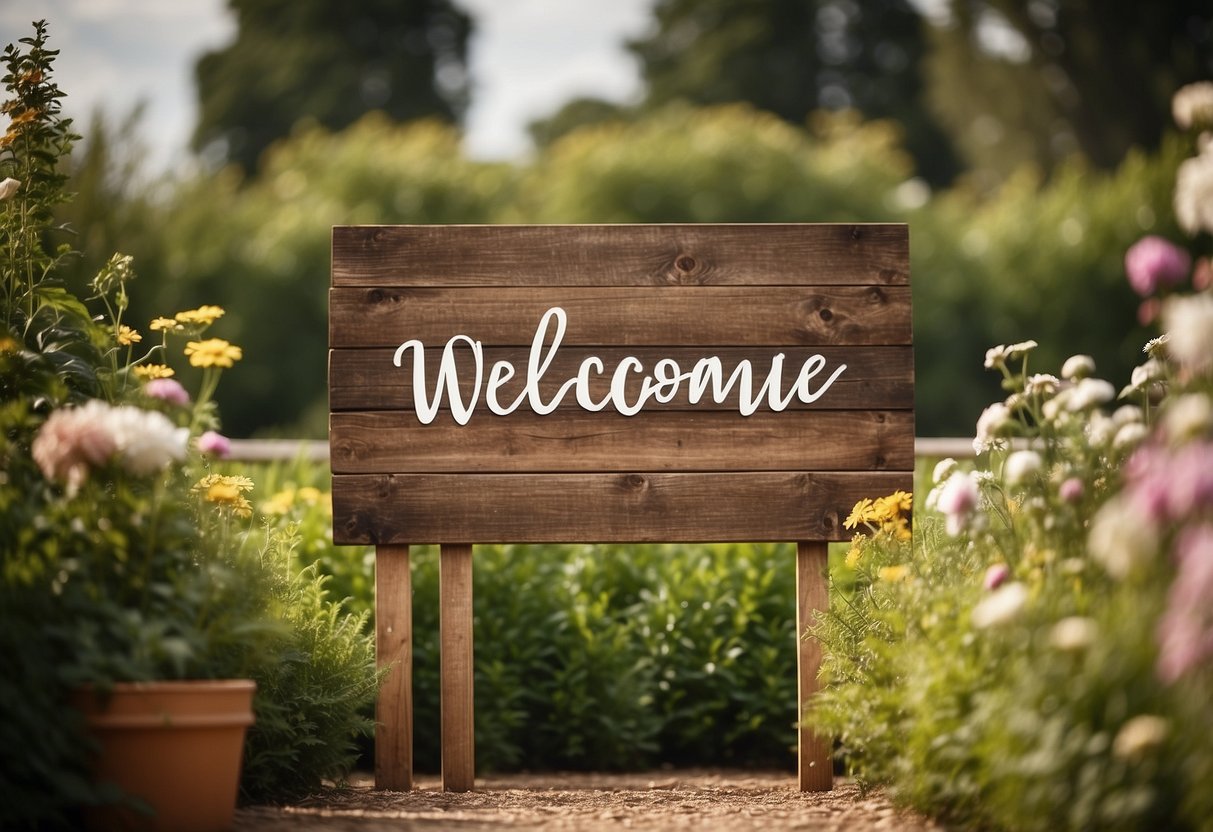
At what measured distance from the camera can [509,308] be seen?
4043mm

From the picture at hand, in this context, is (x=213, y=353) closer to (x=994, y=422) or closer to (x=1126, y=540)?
(x=994, y=422)

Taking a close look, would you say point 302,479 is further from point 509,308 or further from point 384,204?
point 384,204

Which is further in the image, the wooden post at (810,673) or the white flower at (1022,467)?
the wooden post at (810,673)

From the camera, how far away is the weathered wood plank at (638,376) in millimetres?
4004

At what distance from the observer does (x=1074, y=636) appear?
242cm

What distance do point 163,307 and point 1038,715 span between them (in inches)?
396

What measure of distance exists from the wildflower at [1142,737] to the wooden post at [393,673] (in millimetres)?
2370

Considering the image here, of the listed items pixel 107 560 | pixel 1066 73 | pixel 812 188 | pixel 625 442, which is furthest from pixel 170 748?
pixel 1066 73

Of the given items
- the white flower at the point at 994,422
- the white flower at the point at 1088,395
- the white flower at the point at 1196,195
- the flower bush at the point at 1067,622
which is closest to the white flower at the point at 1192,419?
the flower bush at the point at 1067,622

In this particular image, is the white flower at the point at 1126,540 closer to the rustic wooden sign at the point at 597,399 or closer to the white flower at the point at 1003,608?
the white flower at the point at 1003,608

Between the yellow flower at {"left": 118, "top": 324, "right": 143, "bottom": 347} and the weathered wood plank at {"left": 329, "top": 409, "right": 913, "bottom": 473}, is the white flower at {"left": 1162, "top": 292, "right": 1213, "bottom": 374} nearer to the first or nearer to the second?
the weathered wood plank at {"left": 329, "top": 409, "right": 913, "bottom": 473}

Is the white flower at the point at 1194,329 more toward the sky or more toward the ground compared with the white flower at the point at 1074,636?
more toward the sky

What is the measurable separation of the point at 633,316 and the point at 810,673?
1322mm

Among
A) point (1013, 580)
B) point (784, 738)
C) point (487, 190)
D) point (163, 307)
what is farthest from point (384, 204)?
point (1013, 580)
